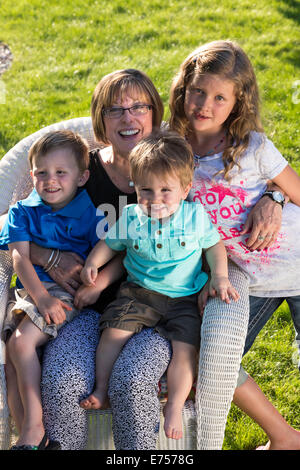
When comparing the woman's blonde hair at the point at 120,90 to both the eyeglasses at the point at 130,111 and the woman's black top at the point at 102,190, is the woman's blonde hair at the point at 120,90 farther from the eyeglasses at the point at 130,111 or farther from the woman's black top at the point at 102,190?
the woman's black top at the point at 102,190

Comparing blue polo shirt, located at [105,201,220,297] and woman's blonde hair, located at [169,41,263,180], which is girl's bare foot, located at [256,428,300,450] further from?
woman's blonde hair, located at [169,41,263,180]

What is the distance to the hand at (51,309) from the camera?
226cm

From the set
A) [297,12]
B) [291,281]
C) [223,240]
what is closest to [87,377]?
[223,240]

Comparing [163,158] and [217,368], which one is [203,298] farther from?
[163,158]

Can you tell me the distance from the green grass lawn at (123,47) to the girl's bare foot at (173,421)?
2953 millimetres

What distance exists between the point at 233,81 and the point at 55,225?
101 centimetres

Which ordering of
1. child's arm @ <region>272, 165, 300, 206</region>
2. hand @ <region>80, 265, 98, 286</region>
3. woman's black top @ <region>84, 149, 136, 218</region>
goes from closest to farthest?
1. hand @ <region>80, 265, 98, 286</region>
2. child's arm @ <region>272, 165, 300, 206</region>
3. woman's black top @ <region>84, 149, 136, 218</region>

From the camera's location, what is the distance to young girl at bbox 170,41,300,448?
7.80ft

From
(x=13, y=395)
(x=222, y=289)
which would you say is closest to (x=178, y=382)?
(x=222, y=289)

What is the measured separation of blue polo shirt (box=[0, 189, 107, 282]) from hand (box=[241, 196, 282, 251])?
665 mm

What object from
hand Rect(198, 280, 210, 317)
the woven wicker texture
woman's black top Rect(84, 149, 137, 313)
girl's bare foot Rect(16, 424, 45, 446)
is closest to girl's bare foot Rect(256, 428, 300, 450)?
the woven wicker texture

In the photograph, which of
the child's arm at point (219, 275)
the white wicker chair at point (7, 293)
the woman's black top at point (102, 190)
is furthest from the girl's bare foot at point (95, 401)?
the woman's black top at point (102, 190)

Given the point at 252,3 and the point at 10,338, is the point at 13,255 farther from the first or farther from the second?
the point at 252,3
